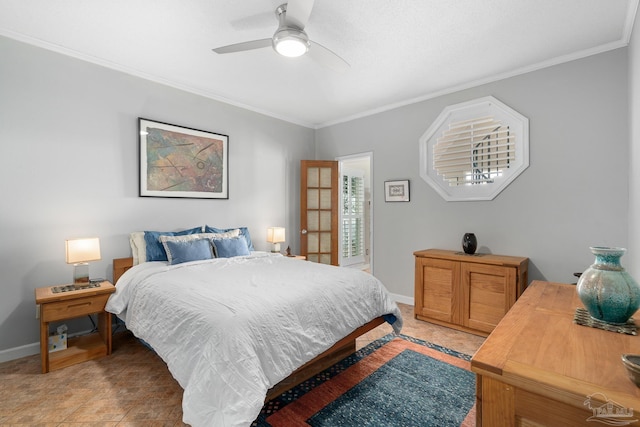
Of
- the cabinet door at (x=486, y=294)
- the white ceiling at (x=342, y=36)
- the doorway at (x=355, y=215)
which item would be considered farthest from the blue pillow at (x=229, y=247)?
the doorway at (x=355, y=215)

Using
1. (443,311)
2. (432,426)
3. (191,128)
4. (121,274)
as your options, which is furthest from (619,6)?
(121,274)

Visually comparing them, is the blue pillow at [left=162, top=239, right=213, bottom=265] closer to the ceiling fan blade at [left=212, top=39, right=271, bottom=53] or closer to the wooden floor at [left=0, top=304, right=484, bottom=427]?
the wooden floor at [left=0, top=304, right=484, bottom=427]

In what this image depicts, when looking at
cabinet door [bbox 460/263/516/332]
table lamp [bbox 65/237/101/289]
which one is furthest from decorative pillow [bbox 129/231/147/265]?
cabinet door [bbox 460/263/516/332]

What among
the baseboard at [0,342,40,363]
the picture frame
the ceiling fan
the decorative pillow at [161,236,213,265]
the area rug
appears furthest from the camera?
the picture frame

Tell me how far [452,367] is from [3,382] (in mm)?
3370

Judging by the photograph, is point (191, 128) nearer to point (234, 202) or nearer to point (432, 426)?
point (234, 202)

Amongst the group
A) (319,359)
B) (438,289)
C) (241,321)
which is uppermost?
(241,321)

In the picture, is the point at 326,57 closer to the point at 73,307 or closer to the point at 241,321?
the point at 241,321

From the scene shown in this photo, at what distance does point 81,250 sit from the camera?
2559mm

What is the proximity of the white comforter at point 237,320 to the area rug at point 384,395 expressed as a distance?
1.08ft

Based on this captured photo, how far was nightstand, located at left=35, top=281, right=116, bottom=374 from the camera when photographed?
2.31 m

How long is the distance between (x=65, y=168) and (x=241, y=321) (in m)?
2.43

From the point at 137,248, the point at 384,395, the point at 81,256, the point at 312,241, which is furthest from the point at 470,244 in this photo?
the point at 81,256

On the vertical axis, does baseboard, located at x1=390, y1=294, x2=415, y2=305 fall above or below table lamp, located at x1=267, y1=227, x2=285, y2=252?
below
